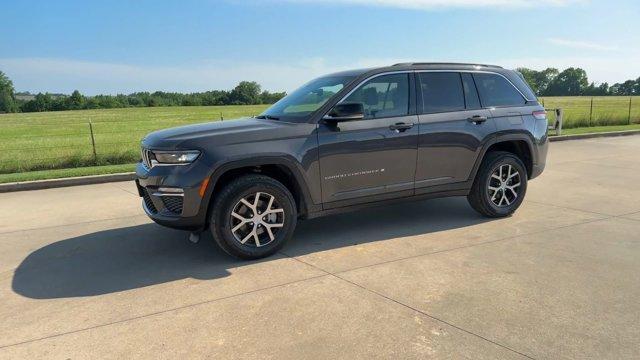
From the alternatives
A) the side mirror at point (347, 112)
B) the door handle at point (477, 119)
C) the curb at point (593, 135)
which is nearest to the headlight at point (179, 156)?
the side mirror at point (347, 112)

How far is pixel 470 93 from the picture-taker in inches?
235

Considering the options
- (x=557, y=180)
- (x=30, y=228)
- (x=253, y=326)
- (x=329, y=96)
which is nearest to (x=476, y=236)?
(x=329, y=96)

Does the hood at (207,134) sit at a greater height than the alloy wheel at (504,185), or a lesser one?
greater

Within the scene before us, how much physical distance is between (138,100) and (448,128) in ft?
303

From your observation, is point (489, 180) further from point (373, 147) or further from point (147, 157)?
point (147, 157)

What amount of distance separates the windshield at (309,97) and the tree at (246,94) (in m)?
64.2

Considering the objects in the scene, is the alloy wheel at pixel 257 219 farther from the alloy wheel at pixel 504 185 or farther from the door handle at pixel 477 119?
the alloy wheel at pixel 504 185

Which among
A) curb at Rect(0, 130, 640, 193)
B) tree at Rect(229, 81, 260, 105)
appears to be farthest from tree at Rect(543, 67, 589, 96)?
curb at Rect(0, 130, 640, 193)

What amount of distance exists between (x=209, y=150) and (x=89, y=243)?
6.89 ft

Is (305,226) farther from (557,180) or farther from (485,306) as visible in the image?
(557,180)

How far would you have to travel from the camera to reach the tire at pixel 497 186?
606 cm

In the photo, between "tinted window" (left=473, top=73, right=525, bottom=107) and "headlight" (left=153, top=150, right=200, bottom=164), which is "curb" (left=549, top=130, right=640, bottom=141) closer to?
"tinted window" (left=473, top=73, right=525, bottom=107)

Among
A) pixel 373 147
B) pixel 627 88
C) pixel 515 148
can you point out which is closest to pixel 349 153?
pixel 373 147

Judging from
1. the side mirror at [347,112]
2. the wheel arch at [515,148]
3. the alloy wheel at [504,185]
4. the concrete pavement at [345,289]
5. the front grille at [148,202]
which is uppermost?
the side mirror at [347,112]
